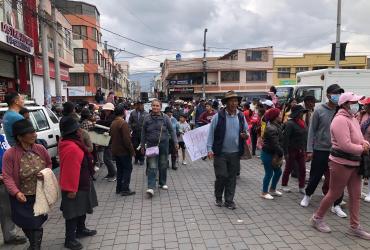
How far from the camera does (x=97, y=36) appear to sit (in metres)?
51.2

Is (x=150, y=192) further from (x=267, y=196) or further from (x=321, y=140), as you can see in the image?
(x=321, y=140)

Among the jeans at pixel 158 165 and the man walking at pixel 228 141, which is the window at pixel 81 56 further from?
the man walking at pixel 228 141

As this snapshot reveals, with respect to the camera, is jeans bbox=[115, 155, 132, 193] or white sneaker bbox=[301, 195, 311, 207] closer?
white sneaker bbox=[301, 195, 311, 207]

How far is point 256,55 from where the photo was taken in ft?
167

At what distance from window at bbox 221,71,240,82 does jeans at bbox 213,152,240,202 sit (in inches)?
1822

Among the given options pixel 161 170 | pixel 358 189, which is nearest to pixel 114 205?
pixel 161 170

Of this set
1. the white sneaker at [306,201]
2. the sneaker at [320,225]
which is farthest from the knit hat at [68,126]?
the white sneaker at [306,201]

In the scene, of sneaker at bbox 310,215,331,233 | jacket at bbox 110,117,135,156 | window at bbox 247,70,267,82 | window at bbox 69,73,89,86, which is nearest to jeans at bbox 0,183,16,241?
jacket at bbox 110,117,135,156

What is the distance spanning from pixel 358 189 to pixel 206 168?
5.07m

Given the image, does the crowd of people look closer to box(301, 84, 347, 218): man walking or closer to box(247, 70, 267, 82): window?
box(301, 84, 347, 218): man walking

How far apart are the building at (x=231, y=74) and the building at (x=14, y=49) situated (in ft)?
110

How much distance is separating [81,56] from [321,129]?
4662 centimetres

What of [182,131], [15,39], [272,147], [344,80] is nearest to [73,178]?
[272,147]

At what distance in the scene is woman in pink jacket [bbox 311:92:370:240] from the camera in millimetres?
4273
